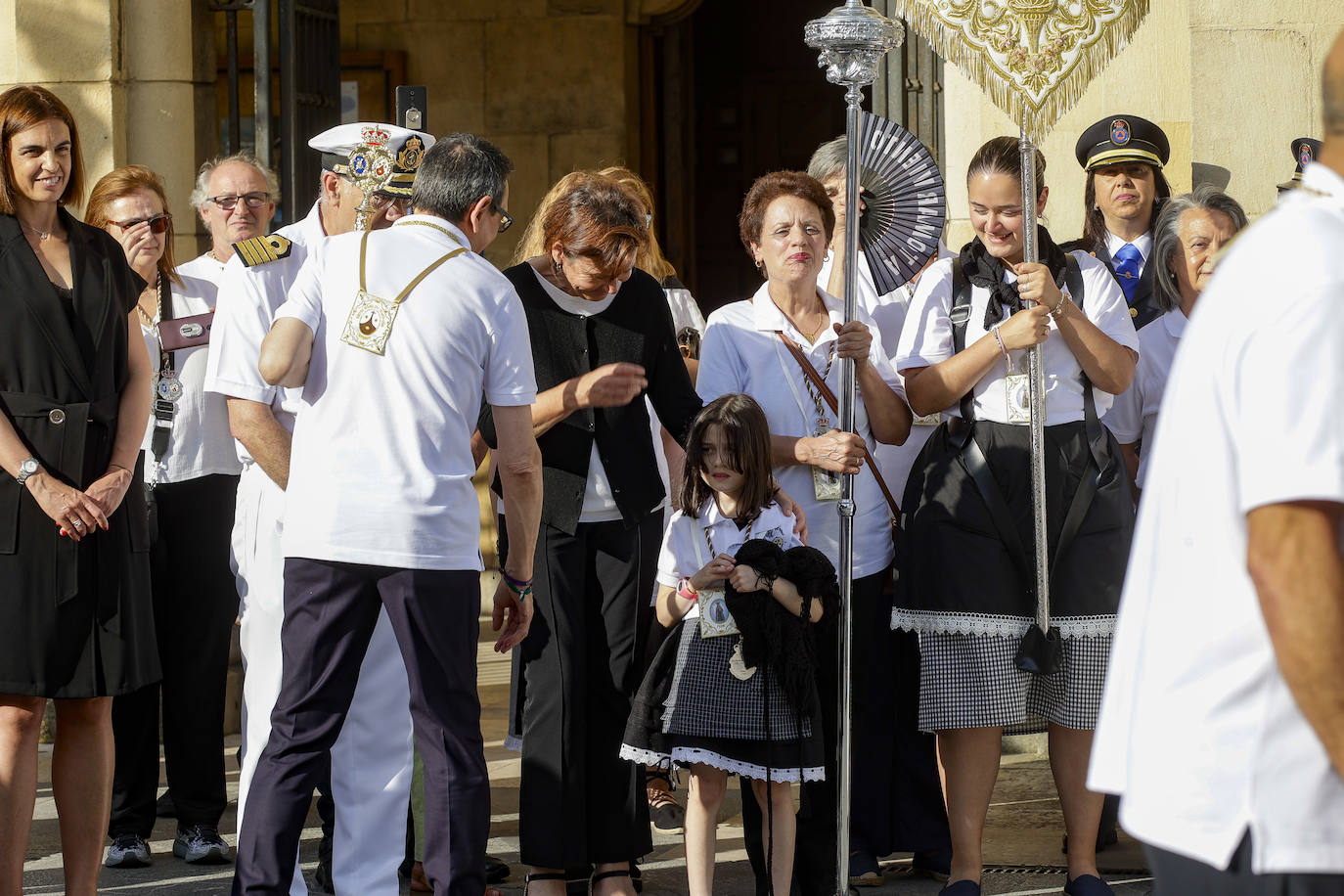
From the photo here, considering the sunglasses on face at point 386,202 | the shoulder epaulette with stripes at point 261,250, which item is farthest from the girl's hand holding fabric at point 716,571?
the shoulder epaulette with stripes at point 261,250

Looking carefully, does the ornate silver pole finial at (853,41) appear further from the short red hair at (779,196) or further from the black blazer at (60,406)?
the black blazer at (60,406)

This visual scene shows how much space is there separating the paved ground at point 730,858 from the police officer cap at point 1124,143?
2.15 metres

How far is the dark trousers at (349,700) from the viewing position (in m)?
3.62

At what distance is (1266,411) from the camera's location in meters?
1.84

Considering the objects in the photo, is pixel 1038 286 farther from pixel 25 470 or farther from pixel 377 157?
pixel 25 470

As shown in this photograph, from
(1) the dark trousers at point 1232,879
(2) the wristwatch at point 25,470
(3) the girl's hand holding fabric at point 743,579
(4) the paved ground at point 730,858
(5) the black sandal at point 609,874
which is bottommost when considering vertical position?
(4) the paved ground at point 730,858

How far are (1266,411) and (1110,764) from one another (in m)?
0.51

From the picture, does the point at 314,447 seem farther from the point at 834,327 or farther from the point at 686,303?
the point at 686,303

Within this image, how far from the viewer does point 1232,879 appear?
1939 millimetres

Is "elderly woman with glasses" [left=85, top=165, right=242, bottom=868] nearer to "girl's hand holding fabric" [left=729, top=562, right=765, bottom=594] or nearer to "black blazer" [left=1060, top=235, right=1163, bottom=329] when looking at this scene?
"girl's hand holding fabric" [left=729, top=562, right=765, bottom=594]

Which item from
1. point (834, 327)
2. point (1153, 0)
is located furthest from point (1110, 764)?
point (1153, 0)

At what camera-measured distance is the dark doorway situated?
1173 cm

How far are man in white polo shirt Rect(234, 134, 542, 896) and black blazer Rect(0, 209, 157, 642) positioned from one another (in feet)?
2.13

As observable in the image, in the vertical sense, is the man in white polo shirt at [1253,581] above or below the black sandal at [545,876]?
above
